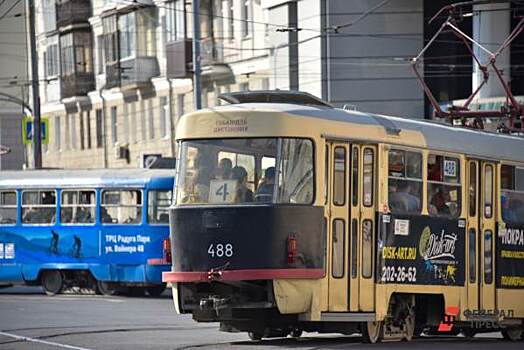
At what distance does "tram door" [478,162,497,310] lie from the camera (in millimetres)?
21250

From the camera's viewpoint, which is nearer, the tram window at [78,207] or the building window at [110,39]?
the tram window at [78,207]

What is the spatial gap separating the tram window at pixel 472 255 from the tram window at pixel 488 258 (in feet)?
0.84

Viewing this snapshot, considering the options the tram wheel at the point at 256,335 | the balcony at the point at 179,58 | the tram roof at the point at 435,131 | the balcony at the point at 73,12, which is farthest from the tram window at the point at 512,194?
the balcony at the point at 73,12

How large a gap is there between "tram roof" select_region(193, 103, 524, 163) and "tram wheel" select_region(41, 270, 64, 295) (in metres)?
14.8

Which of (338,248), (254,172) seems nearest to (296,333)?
(338,248)

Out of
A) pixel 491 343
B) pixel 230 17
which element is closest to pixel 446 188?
pixel 491 343

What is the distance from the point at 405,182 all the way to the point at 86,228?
15541 mm

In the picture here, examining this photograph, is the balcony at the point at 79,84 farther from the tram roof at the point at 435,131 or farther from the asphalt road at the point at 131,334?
the tram roof at the point at 435,131

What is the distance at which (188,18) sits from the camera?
169 ft

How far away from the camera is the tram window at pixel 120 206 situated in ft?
111

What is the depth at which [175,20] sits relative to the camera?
52.4 m

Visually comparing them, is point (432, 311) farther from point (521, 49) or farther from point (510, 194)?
point (521, 49)

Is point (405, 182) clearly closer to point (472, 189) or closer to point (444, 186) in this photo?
point (444, 186)

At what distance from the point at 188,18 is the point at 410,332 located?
3242 centimetres
